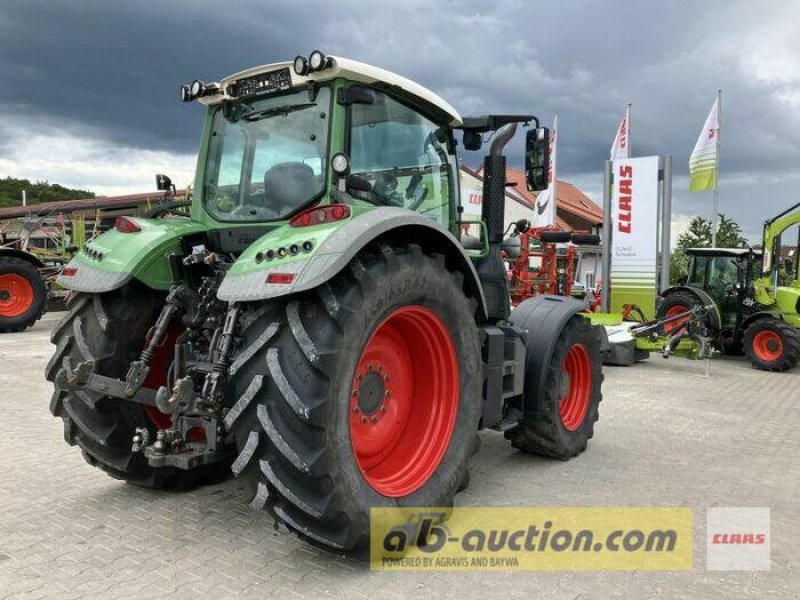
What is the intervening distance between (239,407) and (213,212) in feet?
5.44

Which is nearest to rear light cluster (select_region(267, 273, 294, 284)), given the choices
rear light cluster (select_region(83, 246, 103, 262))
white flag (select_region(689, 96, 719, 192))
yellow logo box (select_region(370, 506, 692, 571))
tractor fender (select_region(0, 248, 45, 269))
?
yellow logo box (select_region(370, 506, 692, 571))

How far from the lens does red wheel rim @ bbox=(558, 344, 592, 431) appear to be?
4.95m

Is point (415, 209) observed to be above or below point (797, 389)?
above

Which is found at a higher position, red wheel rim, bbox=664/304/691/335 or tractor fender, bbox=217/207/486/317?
tractor fender, bbox=217/207/486/317

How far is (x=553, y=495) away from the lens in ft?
13.2

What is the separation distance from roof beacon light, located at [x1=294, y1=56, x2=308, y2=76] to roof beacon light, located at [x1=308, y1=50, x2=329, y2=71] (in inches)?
1.0

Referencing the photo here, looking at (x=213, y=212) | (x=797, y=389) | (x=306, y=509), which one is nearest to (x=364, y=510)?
(x=306, y=509)

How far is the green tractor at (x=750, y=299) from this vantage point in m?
10.9

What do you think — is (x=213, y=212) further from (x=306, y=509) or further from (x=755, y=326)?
(x=755, y=326)

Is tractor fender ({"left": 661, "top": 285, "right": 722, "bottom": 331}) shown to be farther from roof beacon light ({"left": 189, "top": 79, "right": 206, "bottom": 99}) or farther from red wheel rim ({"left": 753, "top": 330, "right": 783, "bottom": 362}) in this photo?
roof beacon light ({"left": 189, "top": 79, "right": 206, "bottom": 99})

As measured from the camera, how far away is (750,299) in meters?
11.9

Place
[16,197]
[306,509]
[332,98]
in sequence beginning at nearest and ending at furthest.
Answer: [306,509] → [332,98] → [16,197]

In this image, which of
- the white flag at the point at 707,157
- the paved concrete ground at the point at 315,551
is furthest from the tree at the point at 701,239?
the paved concrete ground at the point at 315,551

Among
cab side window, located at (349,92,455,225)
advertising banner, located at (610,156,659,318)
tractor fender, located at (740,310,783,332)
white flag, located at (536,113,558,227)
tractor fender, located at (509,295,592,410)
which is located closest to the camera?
cab side window, located at (349,92,455,225)
